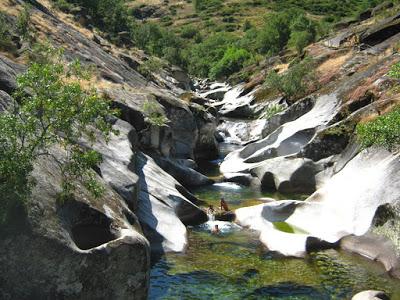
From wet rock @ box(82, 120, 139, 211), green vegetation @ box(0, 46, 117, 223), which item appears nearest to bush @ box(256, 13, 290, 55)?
wet rock @ box(82, 120, 139, 211)

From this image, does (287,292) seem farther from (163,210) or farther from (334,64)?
(334,64)

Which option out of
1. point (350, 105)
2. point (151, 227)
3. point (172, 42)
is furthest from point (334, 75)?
point (172, 42)

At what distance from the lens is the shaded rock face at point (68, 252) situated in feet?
53.0

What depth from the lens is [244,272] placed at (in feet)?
81.3

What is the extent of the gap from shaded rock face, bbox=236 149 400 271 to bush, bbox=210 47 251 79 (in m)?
116

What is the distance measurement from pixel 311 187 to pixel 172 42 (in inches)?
5256

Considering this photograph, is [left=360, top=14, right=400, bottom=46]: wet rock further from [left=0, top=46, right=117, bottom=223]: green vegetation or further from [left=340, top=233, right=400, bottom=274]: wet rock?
[left=0, top=46, right=117, bottom=223]: green vegetation

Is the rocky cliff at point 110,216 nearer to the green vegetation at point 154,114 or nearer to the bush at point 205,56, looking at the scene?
the green vegetation at point 154,114

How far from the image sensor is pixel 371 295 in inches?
803

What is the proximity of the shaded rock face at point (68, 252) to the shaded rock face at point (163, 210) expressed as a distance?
7.64 m

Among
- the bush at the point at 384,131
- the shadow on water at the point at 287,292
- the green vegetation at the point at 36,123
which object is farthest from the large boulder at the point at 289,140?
the green vegetation at the point at 36,123

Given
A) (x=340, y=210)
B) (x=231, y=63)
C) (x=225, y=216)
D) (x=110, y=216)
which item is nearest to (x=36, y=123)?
(x=110, y=216)

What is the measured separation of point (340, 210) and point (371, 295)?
10.4 m

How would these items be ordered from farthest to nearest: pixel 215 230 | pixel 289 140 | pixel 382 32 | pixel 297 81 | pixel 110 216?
1. pixel 382 32
2. pixel 297 81
3. pixel 289 140
4. pixel 215 230
5. pixel 110 216
